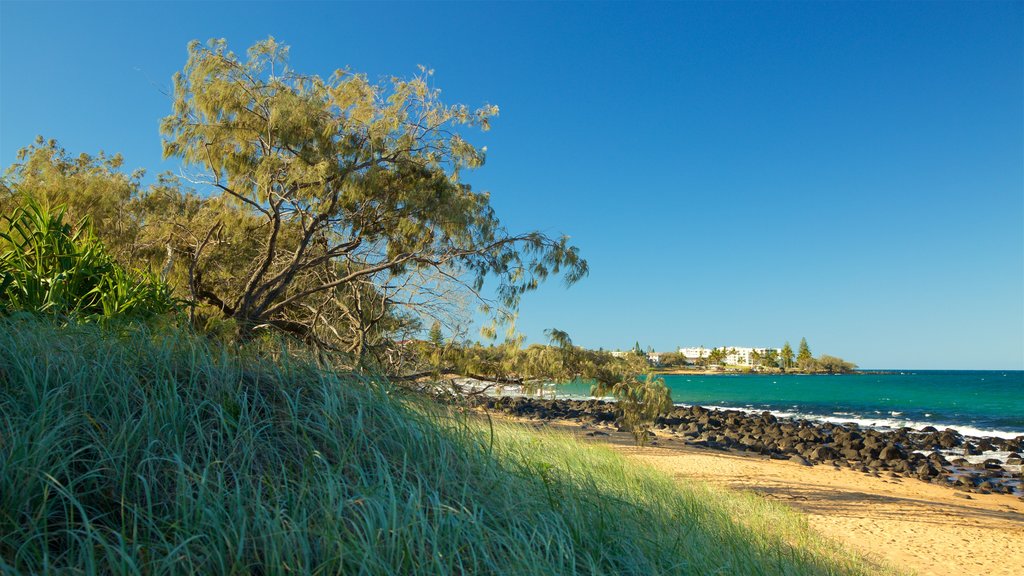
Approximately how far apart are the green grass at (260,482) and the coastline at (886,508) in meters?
5.83

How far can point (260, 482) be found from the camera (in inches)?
106

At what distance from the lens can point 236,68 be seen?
8328mm

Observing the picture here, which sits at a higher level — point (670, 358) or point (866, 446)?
point (670, 358)

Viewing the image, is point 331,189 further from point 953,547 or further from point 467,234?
point 953,547

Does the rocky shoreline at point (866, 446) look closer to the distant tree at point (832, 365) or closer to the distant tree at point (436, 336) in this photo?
the distant tree at point (436, 336)

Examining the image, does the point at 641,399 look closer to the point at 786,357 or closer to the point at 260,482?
the point at 260,482

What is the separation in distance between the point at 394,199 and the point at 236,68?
270cm

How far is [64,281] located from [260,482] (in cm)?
371

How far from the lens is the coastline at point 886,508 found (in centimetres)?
840

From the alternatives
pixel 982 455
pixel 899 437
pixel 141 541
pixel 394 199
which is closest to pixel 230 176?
pixel 394 199

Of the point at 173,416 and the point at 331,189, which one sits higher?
the point at 331,189

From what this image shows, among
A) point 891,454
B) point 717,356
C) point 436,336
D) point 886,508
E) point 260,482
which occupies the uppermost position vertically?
point 717,356

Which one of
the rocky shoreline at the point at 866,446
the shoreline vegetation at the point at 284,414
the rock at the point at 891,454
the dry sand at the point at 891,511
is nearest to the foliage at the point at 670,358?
the rocky shoreline at the point at 866,446

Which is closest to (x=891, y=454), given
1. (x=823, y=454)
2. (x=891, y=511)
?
(x=823, y=454)
